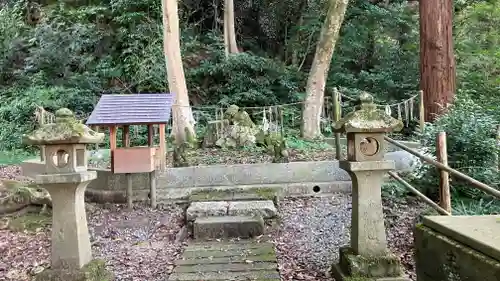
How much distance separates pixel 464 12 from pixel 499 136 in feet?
33.2

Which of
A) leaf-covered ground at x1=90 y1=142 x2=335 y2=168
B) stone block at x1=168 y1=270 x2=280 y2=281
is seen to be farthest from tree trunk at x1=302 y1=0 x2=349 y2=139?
stone block at x1=168 y1=270 x2=280 y2=281

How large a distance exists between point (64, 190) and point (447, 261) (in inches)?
115

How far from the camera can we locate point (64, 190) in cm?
355

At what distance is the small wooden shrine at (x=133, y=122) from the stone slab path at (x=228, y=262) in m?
1.78

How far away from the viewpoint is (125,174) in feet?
21.9

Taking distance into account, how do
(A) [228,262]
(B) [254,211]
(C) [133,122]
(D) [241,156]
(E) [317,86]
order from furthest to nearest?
(E) [317,86]
(D) [241,156]
(C) [133,122]
(B) [254,211]
(A) [228,262]

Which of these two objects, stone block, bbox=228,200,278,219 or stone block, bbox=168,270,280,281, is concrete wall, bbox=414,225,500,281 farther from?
stone block, bbox=228,200,278,219

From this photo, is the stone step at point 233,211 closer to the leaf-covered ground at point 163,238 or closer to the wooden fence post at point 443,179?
the leaf-covered ground at point 163,238

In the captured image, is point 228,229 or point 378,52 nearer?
point 228,229

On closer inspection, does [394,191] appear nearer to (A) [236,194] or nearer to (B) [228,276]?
(A) [236,194]

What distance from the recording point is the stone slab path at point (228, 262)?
3832 mm

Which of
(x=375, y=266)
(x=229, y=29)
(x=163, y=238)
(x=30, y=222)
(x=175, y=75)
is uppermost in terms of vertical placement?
(x=229, y=29)

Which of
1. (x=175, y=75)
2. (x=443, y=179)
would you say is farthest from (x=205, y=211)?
(x=175, y=75)

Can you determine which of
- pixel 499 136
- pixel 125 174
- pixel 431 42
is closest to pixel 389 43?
pixel 431 42
